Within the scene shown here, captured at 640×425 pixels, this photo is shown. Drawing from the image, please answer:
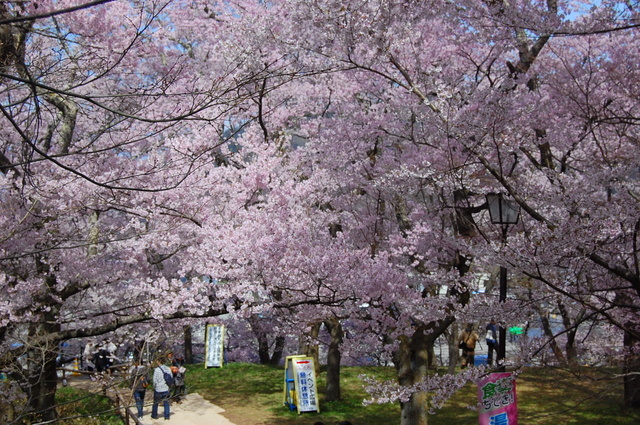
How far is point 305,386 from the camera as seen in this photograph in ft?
45.2

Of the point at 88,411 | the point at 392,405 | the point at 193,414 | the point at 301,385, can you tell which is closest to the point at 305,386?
the point at 301,385

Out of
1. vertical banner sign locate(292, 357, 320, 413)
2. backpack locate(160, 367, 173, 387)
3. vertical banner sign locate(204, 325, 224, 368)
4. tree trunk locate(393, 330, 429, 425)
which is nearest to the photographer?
tree trunk locate(393, 330, 429, 425)

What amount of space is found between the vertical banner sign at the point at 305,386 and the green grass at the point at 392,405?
19cm

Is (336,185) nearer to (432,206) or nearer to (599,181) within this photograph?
(432,206)

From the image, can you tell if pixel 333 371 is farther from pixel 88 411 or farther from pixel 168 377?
pixel 88 411

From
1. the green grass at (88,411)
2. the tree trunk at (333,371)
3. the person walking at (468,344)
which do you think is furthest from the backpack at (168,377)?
the person walking at (468,344)

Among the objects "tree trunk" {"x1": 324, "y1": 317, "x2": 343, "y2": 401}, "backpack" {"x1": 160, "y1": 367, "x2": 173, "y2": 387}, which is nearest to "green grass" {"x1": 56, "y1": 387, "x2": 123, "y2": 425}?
"backpack" {"x1": 160, "y1": 367, "x2": 173, "y2": 387}

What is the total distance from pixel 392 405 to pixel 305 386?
221 cm

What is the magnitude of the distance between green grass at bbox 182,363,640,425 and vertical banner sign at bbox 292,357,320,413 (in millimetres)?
191

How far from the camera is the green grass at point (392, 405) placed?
11.7 meters

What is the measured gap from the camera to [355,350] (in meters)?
10.5

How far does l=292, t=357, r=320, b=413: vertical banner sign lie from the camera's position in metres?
13.6

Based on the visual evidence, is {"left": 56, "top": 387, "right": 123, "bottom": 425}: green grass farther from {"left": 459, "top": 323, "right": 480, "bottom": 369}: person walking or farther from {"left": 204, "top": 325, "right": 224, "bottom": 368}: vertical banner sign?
{"left": 459, "top": 323, "right": 480, "bottom": 369}: person walking

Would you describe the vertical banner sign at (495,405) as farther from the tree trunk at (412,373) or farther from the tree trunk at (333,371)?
the tree trunk at (333,371)
